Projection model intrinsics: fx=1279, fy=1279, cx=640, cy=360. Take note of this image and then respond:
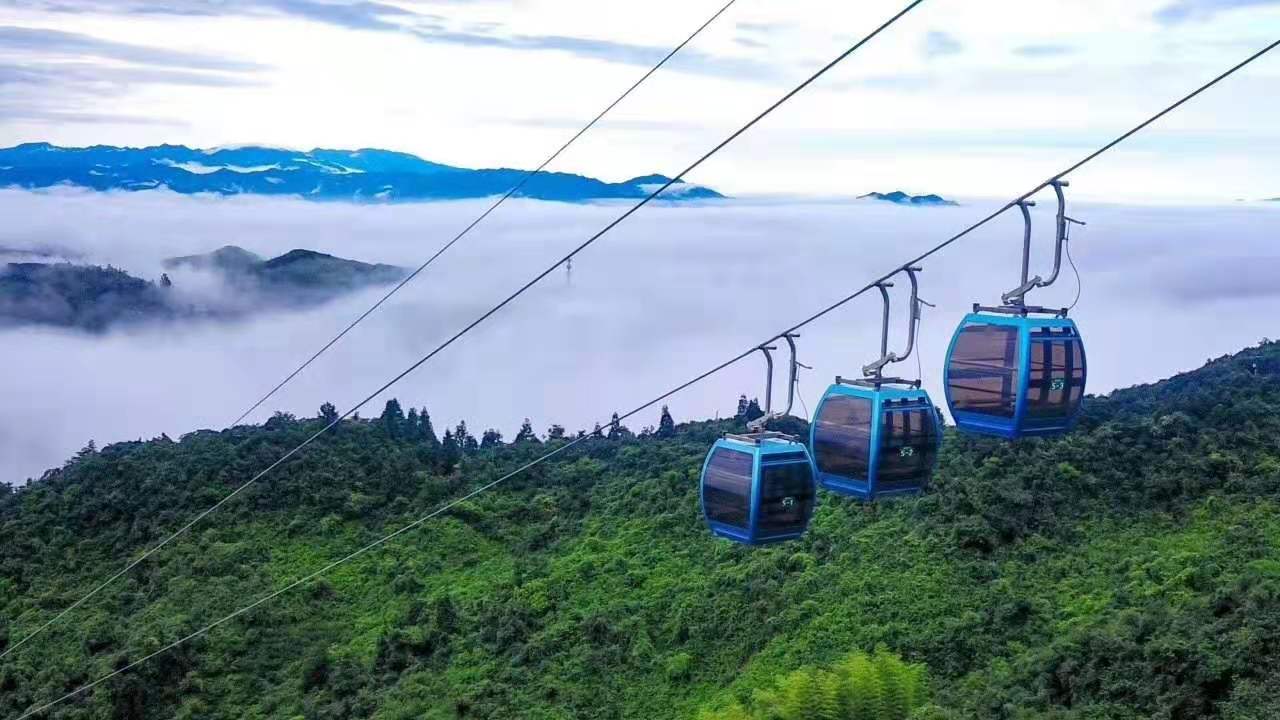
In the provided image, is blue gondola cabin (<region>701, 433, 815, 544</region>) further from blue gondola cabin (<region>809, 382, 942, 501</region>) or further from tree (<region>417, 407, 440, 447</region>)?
tree (<region>417, 407, 440, 447</region>)

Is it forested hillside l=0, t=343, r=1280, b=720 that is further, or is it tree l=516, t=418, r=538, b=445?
tree l=516, t=418, r=538, b=445

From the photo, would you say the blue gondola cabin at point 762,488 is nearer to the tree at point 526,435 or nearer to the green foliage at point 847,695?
the green foliage at point 847,695

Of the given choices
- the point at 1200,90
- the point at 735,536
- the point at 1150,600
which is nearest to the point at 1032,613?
the point at 1150,600

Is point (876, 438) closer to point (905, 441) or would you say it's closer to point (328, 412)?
point (905, 441)

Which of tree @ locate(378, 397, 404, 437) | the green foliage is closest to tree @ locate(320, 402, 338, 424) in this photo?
tree @ locate(378, 397, 404, 437)

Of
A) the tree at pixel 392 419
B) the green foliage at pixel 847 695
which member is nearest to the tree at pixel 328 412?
the tree at pixel 392 419

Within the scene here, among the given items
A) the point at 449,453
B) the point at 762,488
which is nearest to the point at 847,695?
the point at 762,488
